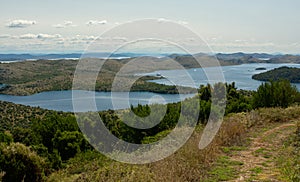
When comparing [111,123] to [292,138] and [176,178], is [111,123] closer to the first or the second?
[292,138]

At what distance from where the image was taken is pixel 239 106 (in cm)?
1723

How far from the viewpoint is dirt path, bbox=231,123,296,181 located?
4.55m

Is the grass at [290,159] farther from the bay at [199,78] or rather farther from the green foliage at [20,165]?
the green foliage at [20,165]

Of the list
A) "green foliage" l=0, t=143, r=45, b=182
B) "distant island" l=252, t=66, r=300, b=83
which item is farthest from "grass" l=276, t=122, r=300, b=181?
"distant island" l=252, t=66, r=300, b=83

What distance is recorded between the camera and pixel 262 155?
5734 millimetres

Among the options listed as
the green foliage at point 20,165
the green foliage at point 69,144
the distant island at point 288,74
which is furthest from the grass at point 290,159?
the distant island at point 288,74

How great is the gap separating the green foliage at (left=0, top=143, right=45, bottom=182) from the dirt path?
5.74 metres

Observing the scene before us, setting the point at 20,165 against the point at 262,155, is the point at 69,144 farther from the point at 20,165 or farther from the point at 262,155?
the point at 262,155

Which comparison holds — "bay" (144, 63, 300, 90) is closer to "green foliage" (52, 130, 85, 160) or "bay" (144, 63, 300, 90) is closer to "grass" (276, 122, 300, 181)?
"grass" (276, 122, 300, 181)

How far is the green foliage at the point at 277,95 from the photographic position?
13789 mm

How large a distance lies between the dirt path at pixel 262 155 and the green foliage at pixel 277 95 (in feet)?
19.3

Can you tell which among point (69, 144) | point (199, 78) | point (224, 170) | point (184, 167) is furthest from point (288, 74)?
point (184, 167)

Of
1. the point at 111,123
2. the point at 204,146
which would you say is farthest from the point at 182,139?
the point at 111,123

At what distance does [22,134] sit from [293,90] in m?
21.4
